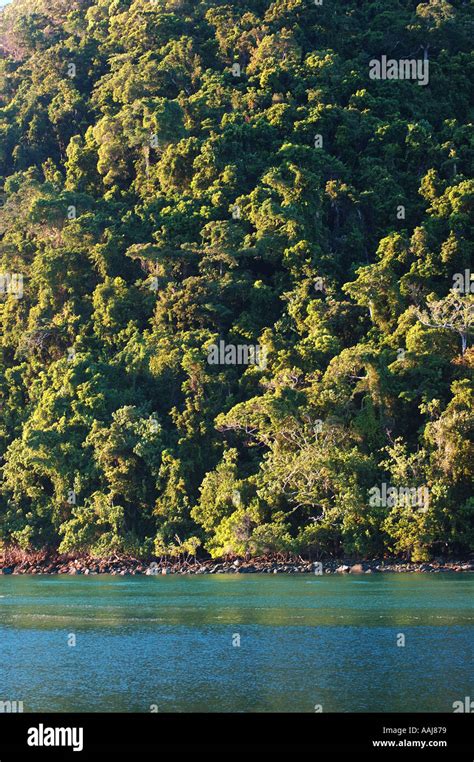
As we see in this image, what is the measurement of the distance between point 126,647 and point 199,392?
32.2m

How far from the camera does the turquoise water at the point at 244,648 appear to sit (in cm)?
2256

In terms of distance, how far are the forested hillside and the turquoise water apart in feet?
35.2

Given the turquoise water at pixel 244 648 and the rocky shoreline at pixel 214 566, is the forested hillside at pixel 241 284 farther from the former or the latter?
the turquoise water at pixel 244 648

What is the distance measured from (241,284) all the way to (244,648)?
38.7 meters

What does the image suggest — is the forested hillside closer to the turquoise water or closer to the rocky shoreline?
the rocky shoreline

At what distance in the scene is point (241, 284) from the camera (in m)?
64.9

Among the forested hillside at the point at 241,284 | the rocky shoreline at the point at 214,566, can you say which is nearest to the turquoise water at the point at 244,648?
the rocky shoreline at the point at 214,566

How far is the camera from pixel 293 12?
81000 mm

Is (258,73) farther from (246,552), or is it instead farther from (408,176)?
(246,552)

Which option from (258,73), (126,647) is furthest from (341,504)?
(258,73)

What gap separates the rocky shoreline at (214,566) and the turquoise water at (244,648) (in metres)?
6.41

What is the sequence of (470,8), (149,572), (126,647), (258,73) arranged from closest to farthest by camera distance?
(126,647), (149,572), (258,73), (470,8)
